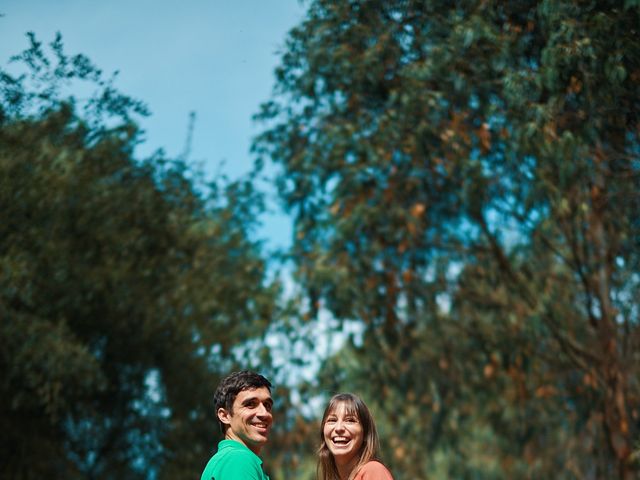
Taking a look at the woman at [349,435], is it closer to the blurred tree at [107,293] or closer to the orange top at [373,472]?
the orange top at [373,472]

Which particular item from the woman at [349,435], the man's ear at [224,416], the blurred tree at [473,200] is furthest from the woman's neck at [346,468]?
the blurred tree at [473,200]

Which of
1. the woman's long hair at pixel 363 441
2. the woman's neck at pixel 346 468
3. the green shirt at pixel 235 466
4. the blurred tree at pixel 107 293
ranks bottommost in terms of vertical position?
the green shirt at pixel 235 466

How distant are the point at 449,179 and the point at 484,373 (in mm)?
4586

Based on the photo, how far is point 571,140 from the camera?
32.3ft

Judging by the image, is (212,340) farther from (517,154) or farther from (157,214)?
(517,154)

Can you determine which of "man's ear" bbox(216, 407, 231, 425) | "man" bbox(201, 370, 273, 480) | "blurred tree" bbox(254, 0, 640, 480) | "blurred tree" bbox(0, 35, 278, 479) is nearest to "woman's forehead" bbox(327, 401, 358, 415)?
"man" bbox(201, 370, 273, 480)

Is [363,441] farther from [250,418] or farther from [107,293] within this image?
[107,293]

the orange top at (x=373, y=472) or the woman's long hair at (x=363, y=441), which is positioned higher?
the woman's long hair at (x=363, y=441)

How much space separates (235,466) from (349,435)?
737mm

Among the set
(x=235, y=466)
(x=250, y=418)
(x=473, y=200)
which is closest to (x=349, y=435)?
(x=250, y=418)

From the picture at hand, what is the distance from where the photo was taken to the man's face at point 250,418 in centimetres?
405

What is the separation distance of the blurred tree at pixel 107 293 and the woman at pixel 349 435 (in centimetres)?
768

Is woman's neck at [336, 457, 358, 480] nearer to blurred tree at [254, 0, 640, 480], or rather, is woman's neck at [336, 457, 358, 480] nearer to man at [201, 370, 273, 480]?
man at [201, 370, 273, 480]

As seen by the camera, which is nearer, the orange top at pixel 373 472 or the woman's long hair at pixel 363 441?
the orange top at pixel 373 472
